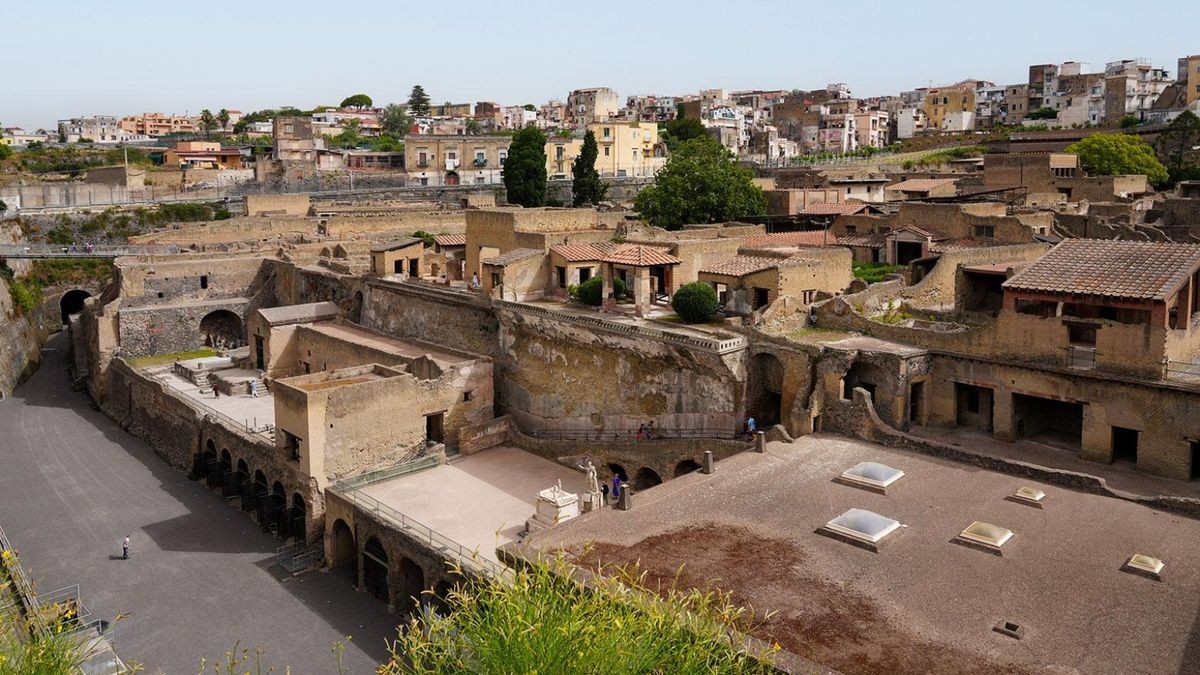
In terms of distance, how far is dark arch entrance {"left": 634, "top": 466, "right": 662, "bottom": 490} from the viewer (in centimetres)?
2620

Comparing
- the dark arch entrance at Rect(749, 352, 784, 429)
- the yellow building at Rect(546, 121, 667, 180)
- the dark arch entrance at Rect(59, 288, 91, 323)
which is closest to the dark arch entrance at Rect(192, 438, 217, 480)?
the dark arch entrance at Rect(749, 352, 784, 429)

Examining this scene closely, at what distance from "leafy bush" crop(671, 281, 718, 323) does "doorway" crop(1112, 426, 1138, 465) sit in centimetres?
1108

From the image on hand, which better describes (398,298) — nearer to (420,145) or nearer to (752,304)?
(752,304)

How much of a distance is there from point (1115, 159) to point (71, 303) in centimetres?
5707

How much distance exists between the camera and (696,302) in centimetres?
2794

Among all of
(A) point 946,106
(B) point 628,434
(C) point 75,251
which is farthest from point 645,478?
(A) point 946,106

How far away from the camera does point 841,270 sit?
98.5 feet

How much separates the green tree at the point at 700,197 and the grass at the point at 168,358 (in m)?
20.1

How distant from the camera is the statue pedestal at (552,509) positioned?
21.5 meters

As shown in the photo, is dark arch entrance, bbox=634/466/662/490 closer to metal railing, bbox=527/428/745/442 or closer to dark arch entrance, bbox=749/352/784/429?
metal railing, bbox=527/428/745/442

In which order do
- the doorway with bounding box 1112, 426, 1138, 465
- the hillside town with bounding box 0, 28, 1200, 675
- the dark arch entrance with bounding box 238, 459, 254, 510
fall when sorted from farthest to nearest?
the dark arch entrance with bounding box 238, 459, 254, 510 → the doorway with bounding box 1112, 426, 1138, 465 → the hillside town with bounding box 0, 28, 1200, 675

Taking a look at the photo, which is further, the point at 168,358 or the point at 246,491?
the point at 168,358

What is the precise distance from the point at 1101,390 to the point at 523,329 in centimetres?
1687

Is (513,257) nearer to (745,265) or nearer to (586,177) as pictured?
(745,265)
